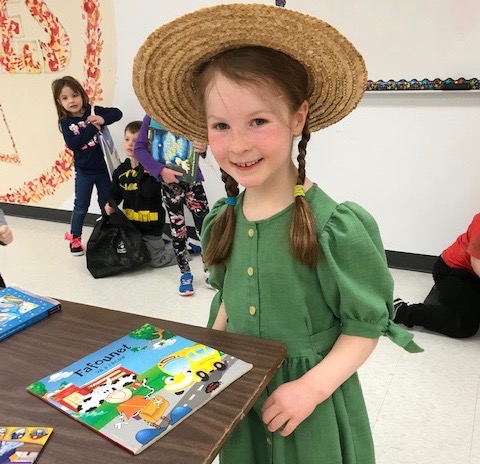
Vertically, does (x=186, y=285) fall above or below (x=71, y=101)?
below

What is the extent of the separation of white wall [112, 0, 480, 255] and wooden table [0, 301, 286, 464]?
2.11m

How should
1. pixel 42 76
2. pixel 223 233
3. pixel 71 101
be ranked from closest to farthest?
pixel 223 233
pixel 71 101
pixel 42 76

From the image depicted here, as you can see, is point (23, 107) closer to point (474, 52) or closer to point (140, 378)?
point (474, 52)

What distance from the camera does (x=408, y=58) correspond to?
241 cm

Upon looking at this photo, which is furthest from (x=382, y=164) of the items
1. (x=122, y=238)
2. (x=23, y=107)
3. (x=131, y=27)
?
(x=23, y=107)

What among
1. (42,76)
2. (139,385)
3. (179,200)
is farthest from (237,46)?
(42,76)

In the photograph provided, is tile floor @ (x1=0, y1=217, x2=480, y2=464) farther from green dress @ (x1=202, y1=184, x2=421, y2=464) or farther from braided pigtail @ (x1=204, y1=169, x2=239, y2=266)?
braided pigtail @ (x1=204, y1=169, x2=239, y2=266)

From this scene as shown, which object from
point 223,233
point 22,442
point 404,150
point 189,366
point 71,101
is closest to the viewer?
point 22,442

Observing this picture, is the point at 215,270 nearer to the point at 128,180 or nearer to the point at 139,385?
the point at 139,385

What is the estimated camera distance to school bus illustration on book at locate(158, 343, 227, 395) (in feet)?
2.06

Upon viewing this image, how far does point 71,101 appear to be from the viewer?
314cm

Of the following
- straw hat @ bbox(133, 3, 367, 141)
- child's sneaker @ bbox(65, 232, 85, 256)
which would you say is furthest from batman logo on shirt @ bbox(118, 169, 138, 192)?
straw hat @ bbox(133, 3, 367, 141)

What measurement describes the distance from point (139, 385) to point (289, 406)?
230 millimetres

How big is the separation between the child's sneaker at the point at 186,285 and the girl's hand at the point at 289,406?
1861mm
